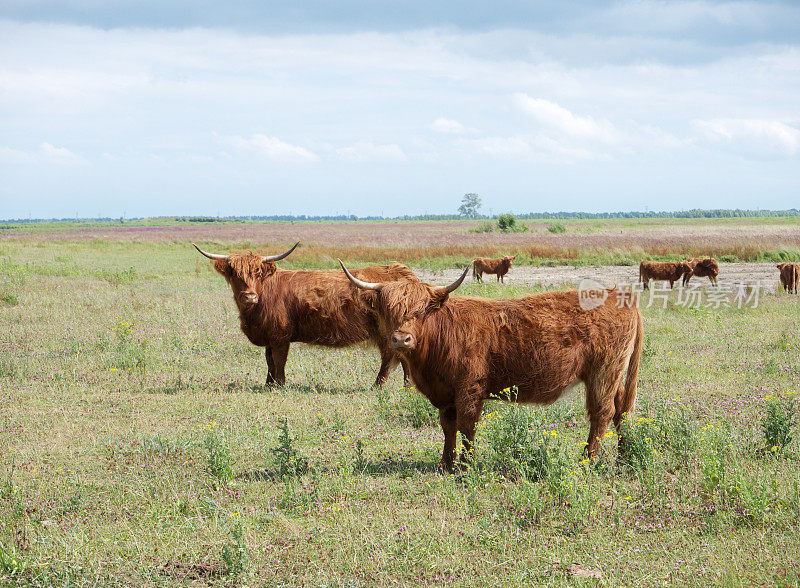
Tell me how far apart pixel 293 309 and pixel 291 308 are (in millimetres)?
32

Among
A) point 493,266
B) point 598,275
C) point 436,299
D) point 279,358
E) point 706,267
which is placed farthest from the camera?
point 598,275

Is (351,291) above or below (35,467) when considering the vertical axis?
above

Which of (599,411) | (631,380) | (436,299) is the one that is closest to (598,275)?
(631,380)

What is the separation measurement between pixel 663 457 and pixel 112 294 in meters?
15.5

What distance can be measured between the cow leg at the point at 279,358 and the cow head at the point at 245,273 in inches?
26.7

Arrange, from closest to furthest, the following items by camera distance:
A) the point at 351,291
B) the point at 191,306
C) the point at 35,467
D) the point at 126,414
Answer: the point at 35,467, the point at 126,414, the point at 351,291, the point at 191,306

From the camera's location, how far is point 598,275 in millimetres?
26172

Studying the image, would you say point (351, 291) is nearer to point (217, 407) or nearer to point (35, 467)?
point (217, 407)

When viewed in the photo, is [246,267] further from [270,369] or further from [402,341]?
[402,341]

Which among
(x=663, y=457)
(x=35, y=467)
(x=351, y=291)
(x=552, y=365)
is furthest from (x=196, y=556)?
(x=351, y=291)

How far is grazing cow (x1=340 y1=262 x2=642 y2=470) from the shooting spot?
5531 millimetres

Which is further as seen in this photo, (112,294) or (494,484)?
→ (112,294)

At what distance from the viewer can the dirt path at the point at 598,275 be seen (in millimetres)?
22906

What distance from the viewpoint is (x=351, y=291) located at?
30.7 ft
